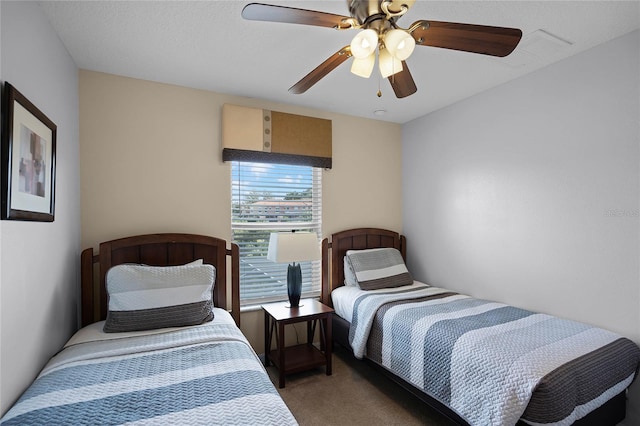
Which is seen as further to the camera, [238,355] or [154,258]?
[154,258]

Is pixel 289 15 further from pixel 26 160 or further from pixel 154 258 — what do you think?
pixel 154 258

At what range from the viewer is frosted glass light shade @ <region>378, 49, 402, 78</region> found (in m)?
1.43

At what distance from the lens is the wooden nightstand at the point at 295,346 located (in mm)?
2543

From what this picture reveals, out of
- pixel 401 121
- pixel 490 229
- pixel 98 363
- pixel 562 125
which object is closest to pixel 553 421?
pixel 490 229

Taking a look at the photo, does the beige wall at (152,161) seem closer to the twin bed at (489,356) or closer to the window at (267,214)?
the window at (267,214)

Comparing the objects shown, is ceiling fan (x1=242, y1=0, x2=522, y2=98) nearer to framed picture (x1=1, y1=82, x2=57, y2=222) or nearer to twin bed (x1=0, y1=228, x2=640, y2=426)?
framed picture (x1=1, y1=82, x2=57, y2=222)

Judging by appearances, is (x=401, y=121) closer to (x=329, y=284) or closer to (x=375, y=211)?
(x=375, y=211)

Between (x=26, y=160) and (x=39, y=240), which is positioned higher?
(x=26, y=160)

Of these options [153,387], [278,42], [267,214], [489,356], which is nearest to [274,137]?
[267,214]

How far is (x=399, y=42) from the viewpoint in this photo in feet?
4.09

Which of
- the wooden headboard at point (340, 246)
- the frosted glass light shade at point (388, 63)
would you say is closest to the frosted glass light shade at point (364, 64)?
the frosted glass light shade at point (388, 63)

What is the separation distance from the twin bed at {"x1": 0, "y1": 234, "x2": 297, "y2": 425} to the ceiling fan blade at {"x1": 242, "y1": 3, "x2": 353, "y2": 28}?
→ 1.50 meters

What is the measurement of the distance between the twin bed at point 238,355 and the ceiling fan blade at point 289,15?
1495 mm

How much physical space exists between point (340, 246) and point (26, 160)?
248cm
